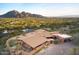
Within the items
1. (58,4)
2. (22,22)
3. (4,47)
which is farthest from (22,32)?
(58,4)

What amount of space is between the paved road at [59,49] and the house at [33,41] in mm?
44

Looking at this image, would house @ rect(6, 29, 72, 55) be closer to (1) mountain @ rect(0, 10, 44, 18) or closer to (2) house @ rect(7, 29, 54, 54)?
(2) house @ rect(7, 29, 54, 54)

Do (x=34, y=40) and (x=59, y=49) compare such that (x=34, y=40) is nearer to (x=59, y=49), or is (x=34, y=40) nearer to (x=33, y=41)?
(x=33, y=41)

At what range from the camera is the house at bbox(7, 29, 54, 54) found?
4.00 feet

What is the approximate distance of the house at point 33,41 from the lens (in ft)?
4.00

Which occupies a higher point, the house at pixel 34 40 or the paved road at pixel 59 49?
the house at pixel 34 40

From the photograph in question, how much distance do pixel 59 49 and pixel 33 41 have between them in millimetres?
237

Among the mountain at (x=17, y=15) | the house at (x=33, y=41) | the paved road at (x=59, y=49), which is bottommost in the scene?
the paved road at (x=59, y=49)

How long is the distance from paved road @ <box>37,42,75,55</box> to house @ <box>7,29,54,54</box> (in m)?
0.04

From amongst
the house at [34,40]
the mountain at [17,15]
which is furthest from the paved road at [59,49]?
the mountain at [17,15]

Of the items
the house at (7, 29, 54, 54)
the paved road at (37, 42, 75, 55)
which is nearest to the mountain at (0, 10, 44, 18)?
the house at (7, 29, 54, 54)

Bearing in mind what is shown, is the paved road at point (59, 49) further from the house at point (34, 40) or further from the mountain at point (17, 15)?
the mountain at point (17, 15)

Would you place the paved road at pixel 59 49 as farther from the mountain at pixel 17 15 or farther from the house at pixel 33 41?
the mountain at pixel 17 15
